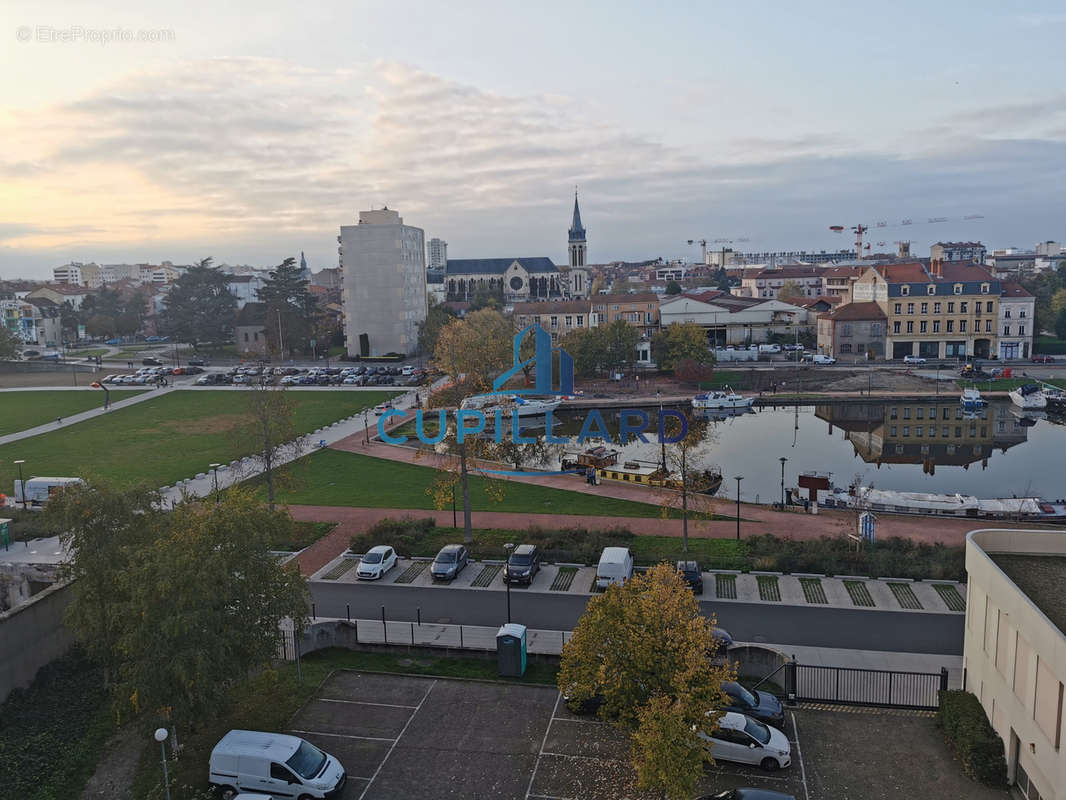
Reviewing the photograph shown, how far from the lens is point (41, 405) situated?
196 feet

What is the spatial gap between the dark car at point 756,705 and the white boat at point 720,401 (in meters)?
44.9

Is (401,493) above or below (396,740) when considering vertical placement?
above

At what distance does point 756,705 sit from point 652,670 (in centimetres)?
351

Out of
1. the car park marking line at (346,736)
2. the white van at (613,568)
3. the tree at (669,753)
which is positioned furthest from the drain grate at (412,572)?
the tree at (669,753)

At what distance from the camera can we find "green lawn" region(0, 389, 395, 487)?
39.9m

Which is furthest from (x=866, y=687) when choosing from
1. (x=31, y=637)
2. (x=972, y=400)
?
(x=972, y=400)

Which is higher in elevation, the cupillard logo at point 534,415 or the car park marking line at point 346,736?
the cupillard logo at point 534,415

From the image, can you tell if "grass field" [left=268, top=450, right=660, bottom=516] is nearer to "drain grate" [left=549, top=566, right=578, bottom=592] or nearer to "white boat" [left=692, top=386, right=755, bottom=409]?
"drain grate" [left=549, top=566, right=578, bottom=592]

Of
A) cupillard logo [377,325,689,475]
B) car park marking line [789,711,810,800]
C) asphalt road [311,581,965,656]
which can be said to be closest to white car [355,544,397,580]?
asphalt road [311,581,965,656]

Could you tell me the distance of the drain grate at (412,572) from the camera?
990 inches

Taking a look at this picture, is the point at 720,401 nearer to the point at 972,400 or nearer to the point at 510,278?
the point at 972,400

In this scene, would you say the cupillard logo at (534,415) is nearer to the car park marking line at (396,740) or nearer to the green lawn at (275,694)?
the green lawn at (275,694)

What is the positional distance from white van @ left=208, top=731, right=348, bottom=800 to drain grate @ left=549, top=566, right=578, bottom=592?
33.8ft

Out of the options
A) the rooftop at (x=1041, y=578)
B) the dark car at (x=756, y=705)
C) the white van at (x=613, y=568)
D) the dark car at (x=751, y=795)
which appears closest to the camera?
the dark car at (x=751, y=795)
